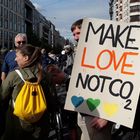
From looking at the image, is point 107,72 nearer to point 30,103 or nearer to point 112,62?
point 112,62

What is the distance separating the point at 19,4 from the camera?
140 metres

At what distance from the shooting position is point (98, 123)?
12.8 feet

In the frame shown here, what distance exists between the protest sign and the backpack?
0.91 metres

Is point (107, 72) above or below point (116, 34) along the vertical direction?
below

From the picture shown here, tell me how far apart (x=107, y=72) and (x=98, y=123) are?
1.45 ft

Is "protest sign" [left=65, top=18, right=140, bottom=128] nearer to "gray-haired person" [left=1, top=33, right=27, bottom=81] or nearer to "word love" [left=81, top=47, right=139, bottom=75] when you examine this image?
"word love" [left=81, top=47, right=139, bottom=75]

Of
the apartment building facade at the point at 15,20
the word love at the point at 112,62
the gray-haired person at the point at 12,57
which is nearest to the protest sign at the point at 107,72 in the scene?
the word love at the point at 112,62

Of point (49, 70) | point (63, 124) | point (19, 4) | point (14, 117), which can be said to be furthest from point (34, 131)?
point (19, 4)

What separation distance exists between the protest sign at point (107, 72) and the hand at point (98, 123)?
0.11 meters

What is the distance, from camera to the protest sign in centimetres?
357

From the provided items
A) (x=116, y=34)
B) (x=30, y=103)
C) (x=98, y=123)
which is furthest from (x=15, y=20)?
(x=116, y=34)

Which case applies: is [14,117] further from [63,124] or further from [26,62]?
[63,124]

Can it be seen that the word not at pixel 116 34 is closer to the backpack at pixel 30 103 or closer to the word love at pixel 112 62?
the word love at pixel 112 62

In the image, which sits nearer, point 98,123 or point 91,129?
point 98,123
